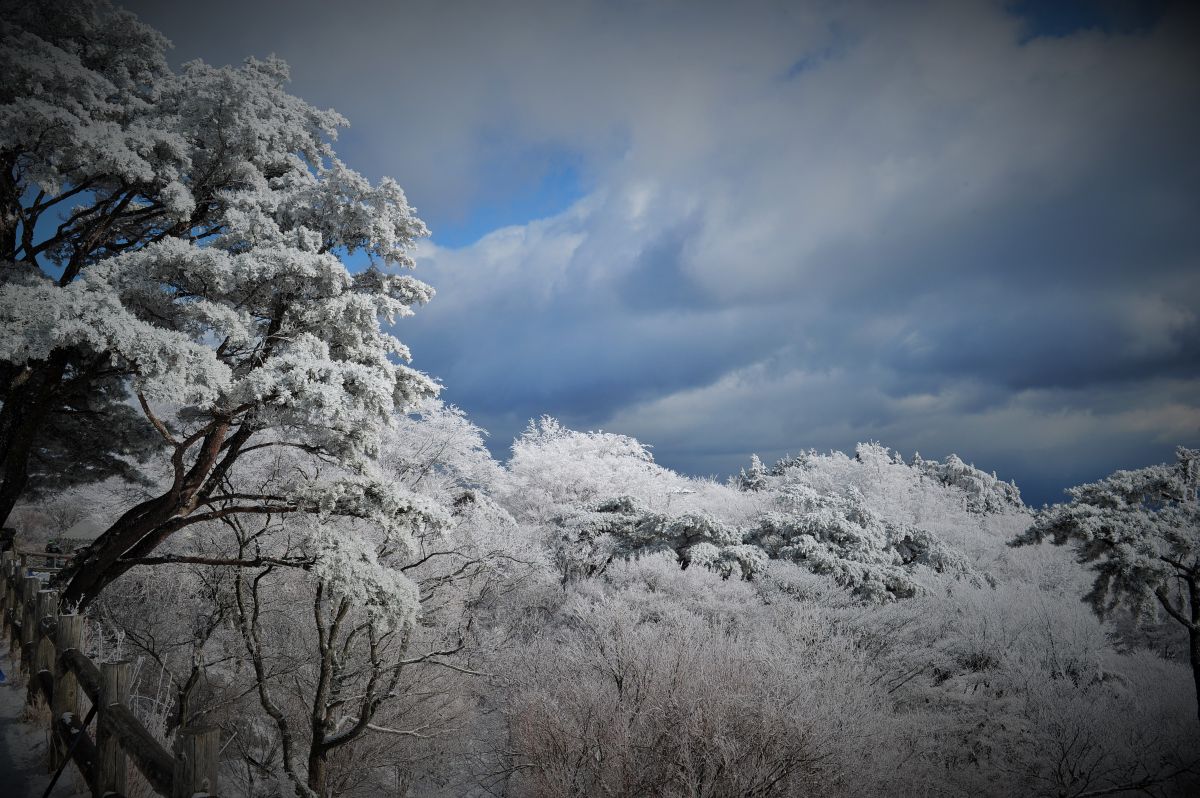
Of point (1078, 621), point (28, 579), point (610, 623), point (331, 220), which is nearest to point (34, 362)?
point (28, 579)

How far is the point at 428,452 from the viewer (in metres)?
26.1

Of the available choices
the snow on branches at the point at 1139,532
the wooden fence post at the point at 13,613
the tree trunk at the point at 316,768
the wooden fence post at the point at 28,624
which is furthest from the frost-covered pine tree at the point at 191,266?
the snow on branches at the point at 1139,532

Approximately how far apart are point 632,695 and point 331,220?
425 inches

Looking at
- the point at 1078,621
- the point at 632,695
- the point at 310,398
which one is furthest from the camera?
the point at 1078,621

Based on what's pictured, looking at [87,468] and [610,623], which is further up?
[87,468]

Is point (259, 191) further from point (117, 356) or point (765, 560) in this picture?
point (765, 560)

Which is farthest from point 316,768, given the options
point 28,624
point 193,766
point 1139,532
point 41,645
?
point 1139,532

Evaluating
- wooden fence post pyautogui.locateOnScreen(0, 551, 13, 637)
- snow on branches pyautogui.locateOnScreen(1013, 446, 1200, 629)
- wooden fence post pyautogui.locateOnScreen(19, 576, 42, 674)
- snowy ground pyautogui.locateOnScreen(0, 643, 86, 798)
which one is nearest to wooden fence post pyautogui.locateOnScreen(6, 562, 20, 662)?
wooden fence post pyautogui.locateOnScreen(19, 576, 42, 674)

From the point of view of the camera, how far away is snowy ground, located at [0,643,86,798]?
144 inches

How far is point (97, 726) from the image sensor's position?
322 cm

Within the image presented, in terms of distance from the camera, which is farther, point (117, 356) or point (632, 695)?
point (632, 695)

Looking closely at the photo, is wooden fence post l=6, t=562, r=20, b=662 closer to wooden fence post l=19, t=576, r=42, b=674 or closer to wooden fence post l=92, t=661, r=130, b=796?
wooden fence post l=19, t=576, r=42, b=674

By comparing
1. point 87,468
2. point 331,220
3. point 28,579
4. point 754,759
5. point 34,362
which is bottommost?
point 754,759

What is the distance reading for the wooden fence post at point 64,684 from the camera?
3912mm
